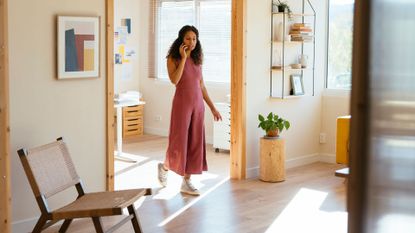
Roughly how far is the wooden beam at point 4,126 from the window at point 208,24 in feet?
14.8

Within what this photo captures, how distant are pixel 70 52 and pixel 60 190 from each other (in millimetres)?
1118

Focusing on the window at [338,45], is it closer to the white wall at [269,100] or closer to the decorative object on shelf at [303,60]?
the white wall at [269,100]

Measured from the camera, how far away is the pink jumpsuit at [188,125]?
5.42 metres

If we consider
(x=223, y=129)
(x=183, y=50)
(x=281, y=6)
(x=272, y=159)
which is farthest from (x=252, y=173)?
(x=281, y=6)

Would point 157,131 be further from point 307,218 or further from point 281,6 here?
point 307,218

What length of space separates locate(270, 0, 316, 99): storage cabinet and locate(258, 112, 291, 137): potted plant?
1.27 feet

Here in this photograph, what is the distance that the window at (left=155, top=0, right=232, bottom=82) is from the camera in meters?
8.18

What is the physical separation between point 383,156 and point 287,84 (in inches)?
237

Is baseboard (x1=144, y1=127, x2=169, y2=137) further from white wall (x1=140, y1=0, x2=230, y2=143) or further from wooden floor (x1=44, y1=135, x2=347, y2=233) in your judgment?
wooden floor (x1=44, y1=135, x2=347, y2=233)

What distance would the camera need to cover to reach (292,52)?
6.68m

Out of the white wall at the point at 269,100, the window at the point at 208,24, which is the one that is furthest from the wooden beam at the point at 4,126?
the window at the point at 208,24

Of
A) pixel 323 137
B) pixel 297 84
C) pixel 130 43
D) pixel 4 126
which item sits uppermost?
pixel 130 43

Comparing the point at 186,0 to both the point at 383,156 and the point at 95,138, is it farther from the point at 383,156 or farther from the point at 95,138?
the point at 383,156

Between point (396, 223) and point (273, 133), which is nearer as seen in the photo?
point (396, 223)
